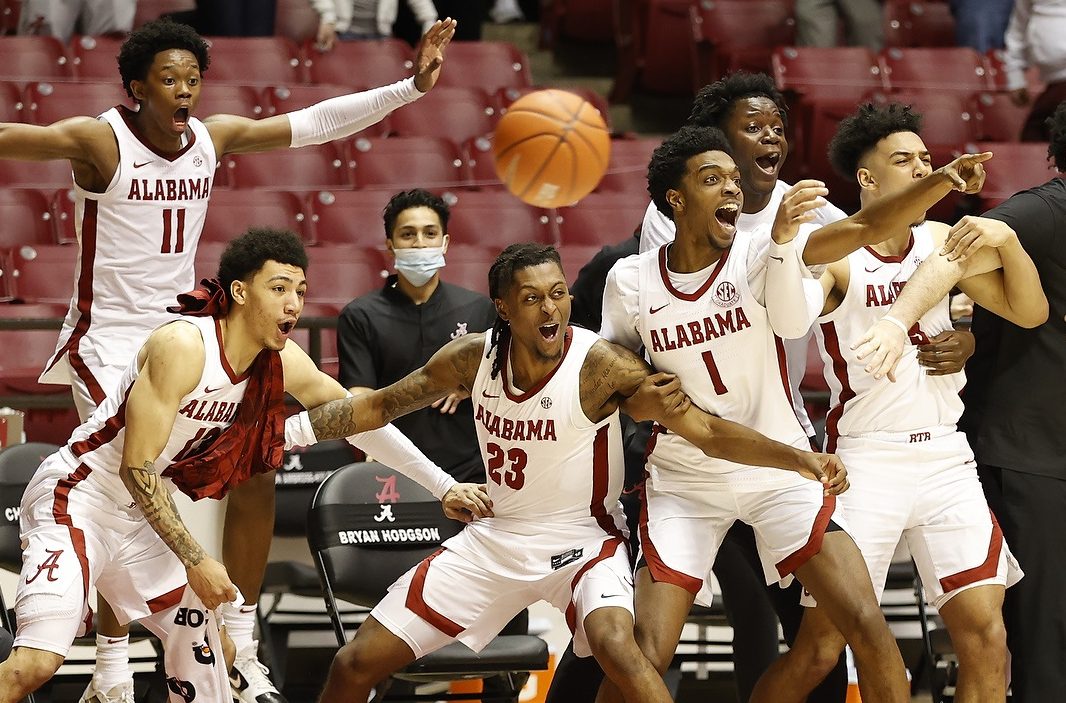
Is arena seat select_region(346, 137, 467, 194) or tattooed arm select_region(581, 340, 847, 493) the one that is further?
arena seat select_region(346, 137, 467, 194)

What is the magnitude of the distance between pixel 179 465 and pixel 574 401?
1281 millimetres

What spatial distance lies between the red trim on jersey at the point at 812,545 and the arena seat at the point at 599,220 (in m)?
4.00

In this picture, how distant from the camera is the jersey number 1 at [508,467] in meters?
4.68

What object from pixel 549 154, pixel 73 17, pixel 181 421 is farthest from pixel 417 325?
pixel 73 17

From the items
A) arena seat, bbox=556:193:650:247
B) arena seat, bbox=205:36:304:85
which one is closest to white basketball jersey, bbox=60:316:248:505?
arena seat, bbox=556:193:650:247

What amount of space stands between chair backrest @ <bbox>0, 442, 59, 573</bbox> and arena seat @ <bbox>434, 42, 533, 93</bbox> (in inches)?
187

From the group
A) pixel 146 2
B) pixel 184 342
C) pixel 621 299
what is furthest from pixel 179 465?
pixel 146 2

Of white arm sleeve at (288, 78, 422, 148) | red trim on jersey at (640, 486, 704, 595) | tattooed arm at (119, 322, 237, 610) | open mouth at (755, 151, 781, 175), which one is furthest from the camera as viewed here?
white arm sleeve at (288, 78, 422, 148)

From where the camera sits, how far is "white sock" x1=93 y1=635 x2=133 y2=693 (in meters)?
4.92

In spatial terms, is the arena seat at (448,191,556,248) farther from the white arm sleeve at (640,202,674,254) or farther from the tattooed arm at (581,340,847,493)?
the tattooed arm at (581,340,847,493)

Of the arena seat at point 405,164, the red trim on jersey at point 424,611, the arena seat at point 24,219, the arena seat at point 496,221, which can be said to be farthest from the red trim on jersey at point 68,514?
the arena seat at point 405,164

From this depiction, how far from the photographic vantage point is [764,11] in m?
10.3

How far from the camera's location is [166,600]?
4.72 meters

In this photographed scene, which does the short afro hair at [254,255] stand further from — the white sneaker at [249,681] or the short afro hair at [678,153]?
the white sneaker at [249,681]
